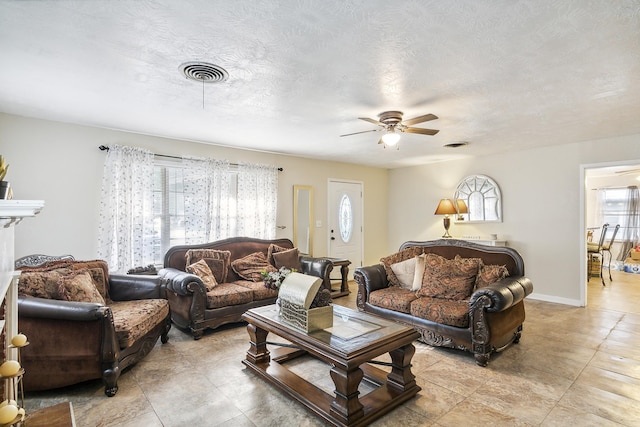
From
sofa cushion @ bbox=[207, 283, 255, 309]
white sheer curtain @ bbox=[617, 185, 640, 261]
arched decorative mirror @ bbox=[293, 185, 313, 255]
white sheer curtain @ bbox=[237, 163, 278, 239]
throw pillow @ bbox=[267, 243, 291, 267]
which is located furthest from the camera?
white sheer curtain @ bbox=[617, 185, 640, 261]

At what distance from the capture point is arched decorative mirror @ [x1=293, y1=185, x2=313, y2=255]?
5.80 meters

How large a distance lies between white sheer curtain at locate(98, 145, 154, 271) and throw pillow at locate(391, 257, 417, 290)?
3.19 metres

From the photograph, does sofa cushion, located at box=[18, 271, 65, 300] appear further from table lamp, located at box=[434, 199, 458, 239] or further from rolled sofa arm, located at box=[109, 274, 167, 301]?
table lamp, located at box=[434, 199, 458, 239]

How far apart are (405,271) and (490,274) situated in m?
0.93

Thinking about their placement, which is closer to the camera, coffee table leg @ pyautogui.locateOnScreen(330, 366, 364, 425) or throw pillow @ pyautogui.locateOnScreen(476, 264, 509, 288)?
coffee table leg @ pyautogui.locateOnScreen(330, 366, 364, 425)

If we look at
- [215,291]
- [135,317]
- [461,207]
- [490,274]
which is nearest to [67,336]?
[135,317]

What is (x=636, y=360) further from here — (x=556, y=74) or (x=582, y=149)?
(x=582, y=149)

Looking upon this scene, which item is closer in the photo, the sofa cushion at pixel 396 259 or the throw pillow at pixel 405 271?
the throw pillow at pixel 405 271

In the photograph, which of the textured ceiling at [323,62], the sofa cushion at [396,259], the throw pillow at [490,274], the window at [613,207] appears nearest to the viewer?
the textured ceiling at [323,62]

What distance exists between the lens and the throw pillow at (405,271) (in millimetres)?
3859

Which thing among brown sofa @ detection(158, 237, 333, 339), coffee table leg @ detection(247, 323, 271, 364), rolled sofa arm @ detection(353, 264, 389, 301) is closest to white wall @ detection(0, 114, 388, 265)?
brown sofa @ detection(158, 237, 333, 339)

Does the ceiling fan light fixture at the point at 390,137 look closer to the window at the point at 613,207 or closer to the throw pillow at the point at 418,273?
the throw pillow at the point at 418,273

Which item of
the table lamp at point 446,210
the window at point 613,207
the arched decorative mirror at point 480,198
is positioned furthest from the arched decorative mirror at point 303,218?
the window at point 613,207

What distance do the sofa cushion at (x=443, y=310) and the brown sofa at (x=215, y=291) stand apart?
1.59 meters
